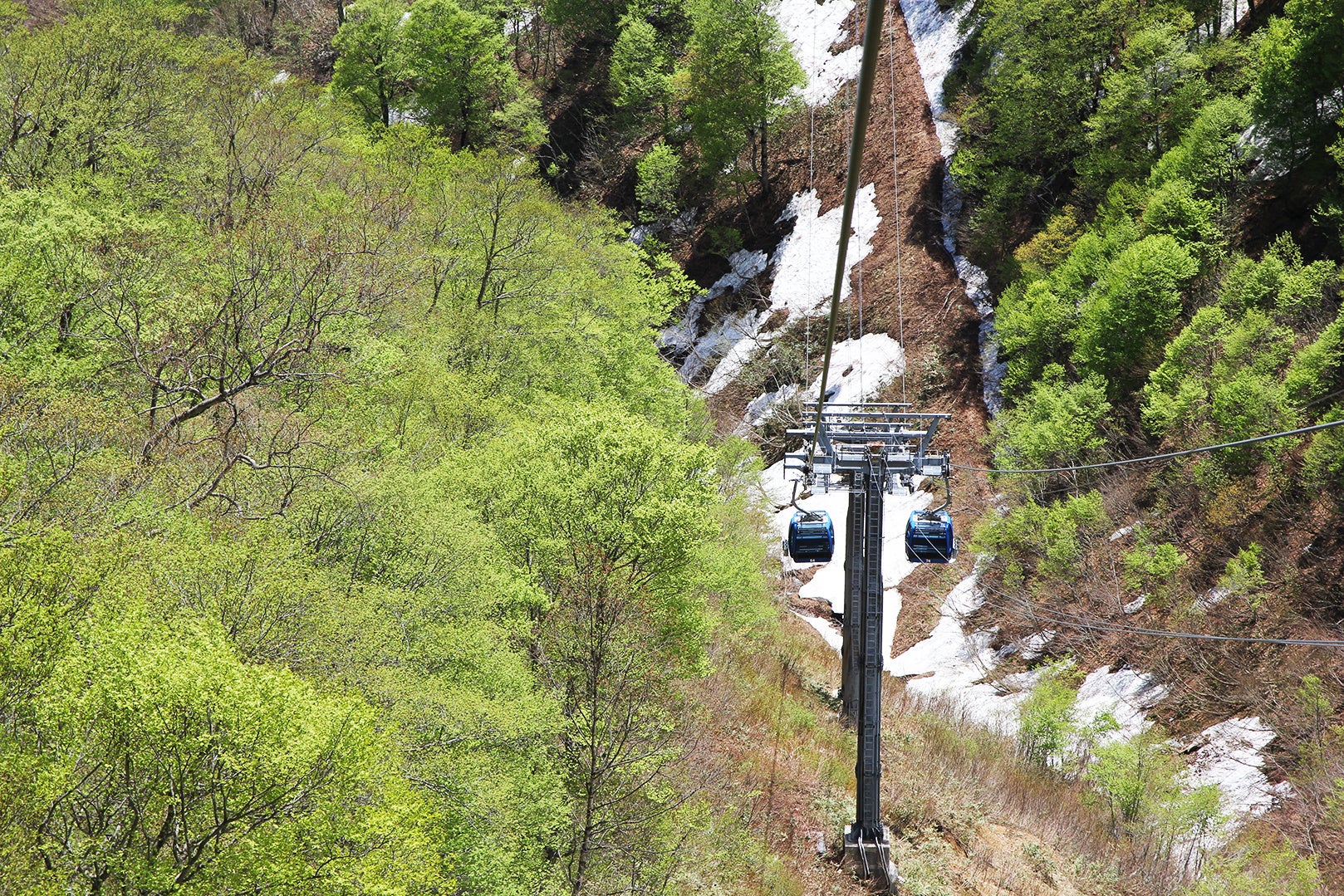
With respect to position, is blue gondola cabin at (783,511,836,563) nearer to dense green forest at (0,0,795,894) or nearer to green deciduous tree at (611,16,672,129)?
dense green forest at (0,0,795,894)

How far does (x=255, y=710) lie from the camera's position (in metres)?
10.9

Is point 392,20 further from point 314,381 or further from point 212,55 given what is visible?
point 314,381

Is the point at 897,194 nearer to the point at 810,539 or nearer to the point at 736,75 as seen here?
the point at 736,75

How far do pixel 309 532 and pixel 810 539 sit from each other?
1077 centimetres

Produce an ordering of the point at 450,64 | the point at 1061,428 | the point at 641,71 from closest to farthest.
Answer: the point at 1061,428 < the point at 641,71 < the point at 450,64

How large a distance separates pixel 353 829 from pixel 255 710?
2.17m

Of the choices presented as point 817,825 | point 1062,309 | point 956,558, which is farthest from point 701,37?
point 817,825

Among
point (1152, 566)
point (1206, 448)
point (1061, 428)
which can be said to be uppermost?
point (1061, 428)

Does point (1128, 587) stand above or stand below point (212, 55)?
below

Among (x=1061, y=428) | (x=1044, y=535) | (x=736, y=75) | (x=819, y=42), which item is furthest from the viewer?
(x=819, y=42)

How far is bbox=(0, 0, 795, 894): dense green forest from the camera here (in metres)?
10.9

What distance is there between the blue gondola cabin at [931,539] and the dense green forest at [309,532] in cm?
520

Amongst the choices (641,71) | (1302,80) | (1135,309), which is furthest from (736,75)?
(1302,80)

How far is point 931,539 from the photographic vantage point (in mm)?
18203
